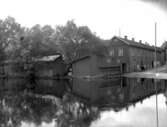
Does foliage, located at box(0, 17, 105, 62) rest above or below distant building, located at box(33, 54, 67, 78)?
above

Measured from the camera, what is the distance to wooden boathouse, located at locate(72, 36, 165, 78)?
25.4 m

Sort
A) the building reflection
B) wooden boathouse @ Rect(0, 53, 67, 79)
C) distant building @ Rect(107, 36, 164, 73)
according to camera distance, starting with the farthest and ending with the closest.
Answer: distant building @ Rect(107, 36, 164, 73) → wooden boathouse @ Rect(0, 53, 67, 79) → the building reflection

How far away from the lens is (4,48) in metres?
30.7

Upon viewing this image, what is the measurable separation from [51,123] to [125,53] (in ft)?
83.1

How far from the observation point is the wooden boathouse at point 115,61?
25391 millimetres

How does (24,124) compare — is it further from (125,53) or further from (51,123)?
(125,53)

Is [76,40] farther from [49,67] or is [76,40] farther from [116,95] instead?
[116,95]

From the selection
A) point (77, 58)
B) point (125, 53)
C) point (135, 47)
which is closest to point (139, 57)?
point (135, 47)

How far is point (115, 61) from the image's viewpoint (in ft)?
94.0

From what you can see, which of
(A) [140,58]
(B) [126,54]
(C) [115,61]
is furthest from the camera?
(A) [140,58]

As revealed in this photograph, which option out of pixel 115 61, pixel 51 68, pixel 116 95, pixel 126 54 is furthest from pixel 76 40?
pixel 116 95

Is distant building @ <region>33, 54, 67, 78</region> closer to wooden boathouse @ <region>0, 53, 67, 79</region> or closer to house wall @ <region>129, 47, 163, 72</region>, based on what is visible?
wooden boathouse @ <region>0, 53, 67, 79</region>

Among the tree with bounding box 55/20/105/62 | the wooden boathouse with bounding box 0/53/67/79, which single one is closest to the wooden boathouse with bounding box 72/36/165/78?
the tree with bounding box 55/20/105/62

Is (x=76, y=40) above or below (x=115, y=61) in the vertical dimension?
above
